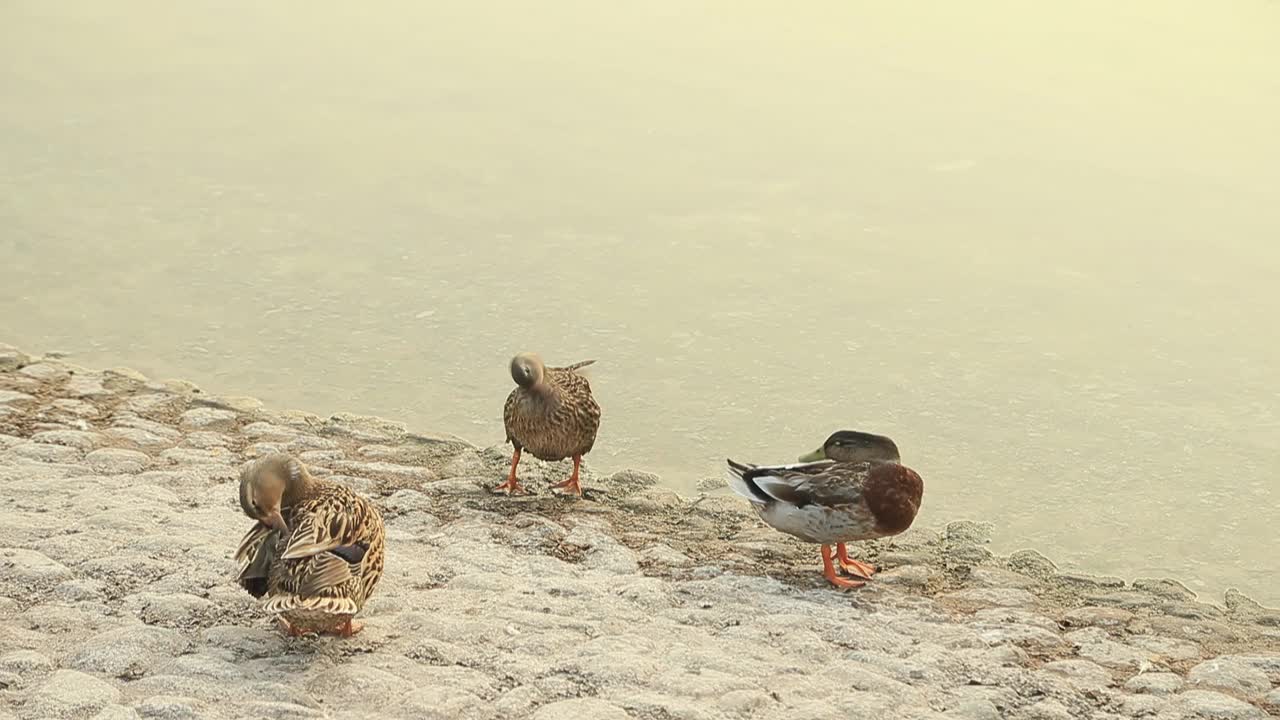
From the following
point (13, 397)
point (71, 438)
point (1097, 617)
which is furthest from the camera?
point (13, 397)

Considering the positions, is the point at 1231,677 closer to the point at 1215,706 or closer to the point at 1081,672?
the point at 1215,706

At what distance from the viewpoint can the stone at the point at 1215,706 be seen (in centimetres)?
394

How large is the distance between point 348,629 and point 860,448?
68.8 inches

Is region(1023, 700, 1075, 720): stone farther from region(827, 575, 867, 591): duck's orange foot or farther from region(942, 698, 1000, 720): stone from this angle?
region(827, 575, 867, 591): duck's orange foot

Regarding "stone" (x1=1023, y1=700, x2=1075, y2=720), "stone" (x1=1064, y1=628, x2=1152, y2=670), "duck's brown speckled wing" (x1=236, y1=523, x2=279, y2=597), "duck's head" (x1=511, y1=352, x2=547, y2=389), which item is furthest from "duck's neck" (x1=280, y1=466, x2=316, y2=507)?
"stone" (x1=1064, y1=628, x2=1152, y2=670)

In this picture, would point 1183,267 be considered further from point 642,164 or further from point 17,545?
point 17,545

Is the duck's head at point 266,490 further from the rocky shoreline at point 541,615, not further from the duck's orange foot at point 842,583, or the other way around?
the duck's orange foot at point 842,583

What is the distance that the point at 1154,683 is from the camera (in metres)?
4.14

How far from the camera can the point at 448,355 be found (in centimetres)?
716

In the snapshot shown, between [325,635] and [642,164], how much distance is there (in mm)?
6020

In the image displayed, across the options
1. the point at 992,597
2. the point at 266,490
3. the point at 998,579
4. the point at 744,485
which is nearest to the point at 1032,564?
the point at 998,579

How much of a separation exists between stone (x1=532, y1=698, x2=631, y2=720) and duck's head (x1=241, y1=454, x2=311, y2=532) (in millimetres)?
855

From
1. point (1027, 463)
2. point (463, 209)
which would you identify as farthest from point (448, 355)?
point (1027, 463)

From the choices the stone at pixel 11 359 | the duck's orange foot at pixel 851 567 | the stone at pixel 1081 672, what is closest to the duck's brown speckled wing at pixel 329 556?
the duck's orange foot at pixel 851 567
